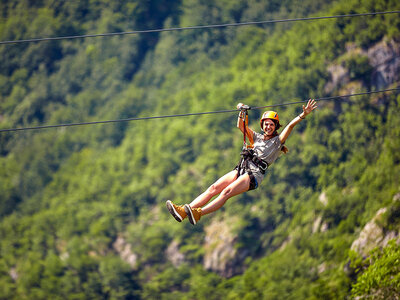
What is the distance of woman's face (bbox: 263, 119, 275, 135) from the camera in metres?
7.29

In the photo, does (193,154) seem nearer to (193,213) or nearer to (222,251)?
(222,251)

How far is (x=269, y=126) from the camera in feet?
24.0

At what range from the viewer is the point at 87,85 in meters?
44.4

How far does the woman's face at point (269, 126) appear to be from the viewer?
7.29 m

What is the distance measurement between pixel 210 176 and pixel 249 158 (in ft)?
89.8

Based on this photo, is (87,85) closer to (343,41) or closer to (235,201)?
(235,201)

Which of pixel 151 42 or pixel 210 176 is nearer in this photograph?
pixel 210 176

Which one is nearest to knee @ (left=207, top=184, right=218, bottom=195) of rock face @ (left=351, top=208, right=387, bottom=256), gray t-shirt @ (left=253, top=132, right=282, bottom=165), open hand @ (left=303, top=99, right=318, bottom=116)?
gray t-shirt @ (left=253, top=132, right=282, bottom=165)

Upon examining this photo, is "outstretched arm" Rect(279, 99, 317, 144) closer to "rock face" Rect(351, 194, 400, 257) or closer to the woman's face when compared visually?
the woman's face

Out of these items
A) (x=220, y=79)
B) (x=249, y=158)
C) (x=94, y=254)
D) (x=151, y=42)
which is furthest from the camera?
(x=151, y=42)

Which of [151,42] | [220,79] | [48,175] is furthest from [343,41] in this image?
[48,175]

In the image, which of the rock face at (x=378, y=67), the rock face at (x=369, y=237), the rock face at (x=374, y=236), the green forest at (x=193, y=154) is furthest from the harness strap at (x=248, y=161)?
the rock face at (x=378, y=67)

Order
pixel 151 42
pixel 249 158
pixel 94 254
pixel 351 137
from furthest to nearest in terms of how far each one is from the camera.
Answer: pixel 151 42
pixel 94 254
pixel 351 137
pixel 249 158

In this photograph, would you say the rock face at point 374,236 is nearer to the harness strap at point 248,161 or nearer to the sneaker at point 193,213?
the harness strap at point 248,161
